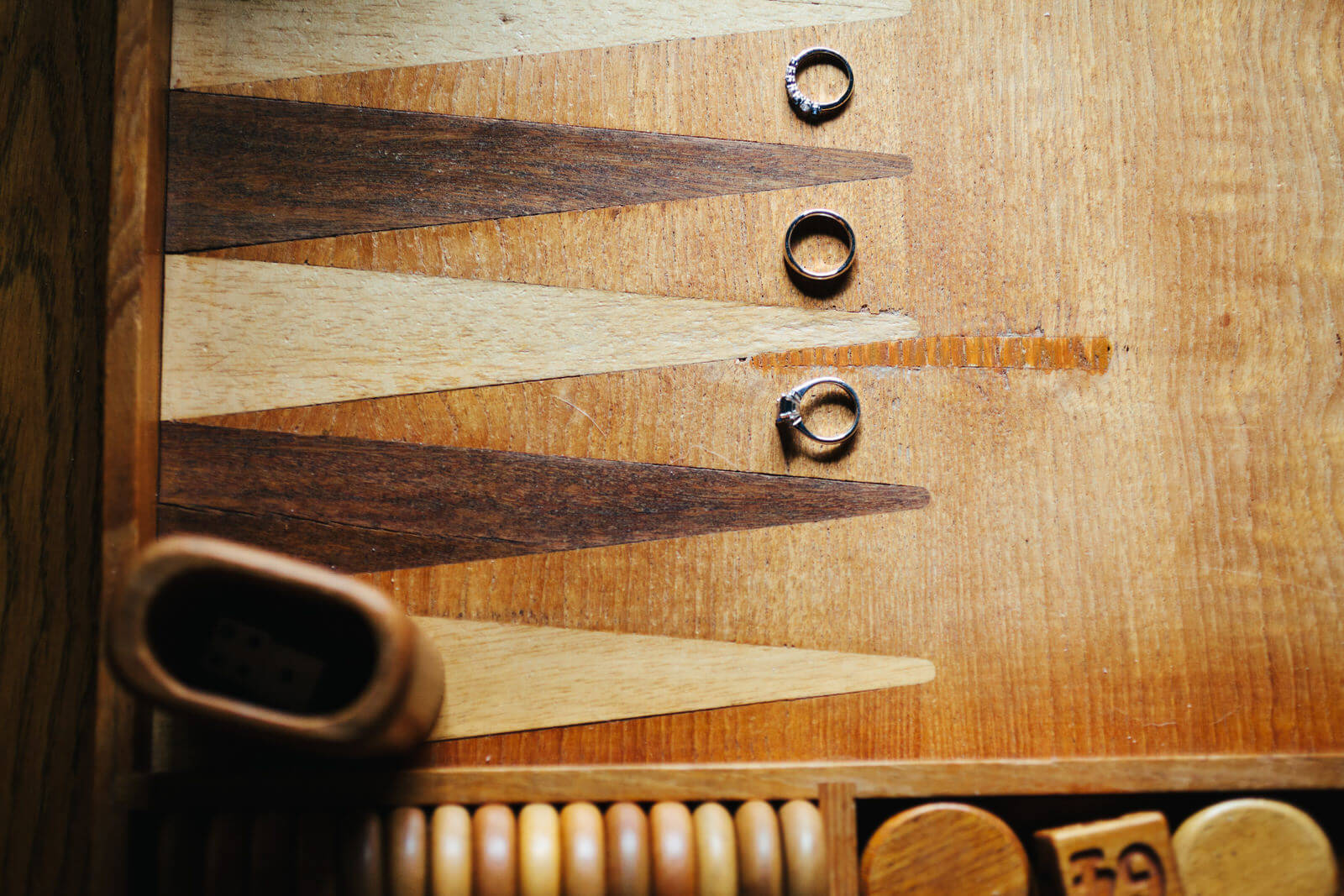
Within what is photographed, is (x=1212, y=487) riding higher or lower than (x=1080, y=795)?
higher

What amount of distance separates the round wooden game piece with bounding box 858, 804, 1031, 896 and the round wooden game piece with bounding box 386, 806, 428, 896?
1.15 ft

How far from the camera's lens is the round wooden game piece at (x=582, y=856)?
67cm

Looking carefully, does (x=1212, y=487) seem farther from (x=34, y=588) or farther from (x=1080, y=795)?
(x=34, y=588)

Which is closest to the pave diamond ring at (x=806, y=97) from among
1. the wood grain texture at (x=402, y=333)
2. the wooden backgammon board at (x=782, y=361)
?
the wooden backgammon board at (x=782, y=361)

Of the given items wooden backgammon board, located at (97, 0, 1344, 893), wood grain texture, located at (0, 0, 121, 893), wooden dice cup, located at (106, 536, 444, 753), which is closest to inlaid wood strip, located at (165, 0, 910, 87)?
wooden backgammon board, located at (97, 0, 1344, 893)

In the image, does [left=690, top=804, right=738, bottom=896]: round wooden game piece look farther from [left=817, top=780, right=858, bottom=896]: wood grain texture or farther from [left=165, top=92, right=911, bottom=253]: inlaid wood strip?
[left=165, top=92, right=911, bottom=253]: inlaid wood strip

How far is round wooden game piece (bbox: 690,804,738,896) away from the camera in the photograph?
673mm

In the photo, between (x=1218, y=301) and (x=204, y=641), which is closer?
(x=204, y=641)

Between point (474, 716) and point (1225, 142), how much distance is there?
865 mm

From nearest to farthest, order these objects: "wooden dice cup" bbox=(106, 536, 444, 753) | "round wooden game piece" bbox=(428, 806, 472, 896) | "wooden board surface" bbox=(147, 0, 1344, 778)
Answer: "wooden dice cup" bbox=(106, 536, 444, 753)
"round wooden game piece" bbox=(428, 806, 472, 896)
"wooden board surface" bbox=(147, 0, 1344, 778)

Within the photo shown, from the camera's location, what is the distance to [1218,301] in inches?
32.1

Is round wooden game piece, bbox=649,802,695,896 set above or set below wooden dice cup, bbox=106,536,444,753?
below

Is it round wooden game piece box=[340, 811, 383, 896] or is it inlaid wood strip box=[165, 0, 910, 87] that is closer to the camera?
round wooden game piece box=[340, 811, 383, 896]

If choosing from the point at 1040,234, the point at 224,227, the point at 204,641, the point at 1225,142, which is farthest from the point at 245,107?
the point at 1225,142
